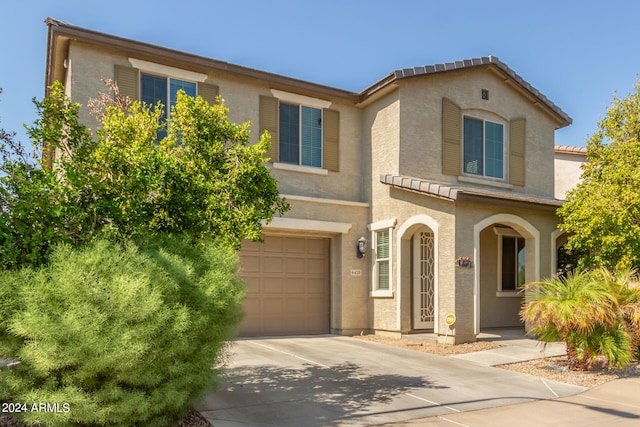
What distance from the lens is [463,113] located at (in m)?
14.0

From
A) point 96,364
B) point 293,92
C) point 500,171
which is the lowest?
point 96,364

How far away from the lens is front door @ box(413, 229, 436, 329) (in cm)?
1319

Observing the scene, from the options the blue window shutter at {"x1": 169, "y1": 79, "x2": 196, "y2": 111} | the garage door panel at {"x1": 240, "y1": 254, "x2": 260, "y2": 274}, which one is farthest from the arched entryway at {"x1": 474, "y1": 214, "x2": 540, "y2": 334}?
the blue window shutter at {"x1": 169, "y1": 79, "x2": 196, "y2": 111}

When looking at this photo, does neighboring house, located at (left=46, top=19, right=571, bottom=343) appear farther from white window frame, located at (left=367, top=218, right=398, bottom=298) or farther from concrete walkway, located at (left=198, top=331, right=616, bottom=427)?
concrete walkway, located at (left=198, top=331, right=616, bottom=427)

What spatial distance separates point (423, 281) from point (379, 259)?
4.29 feet

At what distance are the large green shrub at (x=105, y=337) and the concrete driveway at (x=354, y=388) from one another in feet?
3.72

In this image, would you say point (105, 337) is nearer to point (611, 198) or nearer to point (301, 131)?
point (301, 131)

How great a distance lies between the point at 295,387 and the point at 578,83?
11267mm

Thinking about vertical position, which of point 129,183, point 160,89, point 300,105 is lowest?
point 129,183

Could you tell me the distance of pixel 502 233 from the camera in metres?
14.9

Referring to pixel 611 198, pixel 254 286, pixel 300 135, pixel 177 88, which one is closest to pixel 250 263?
pixel 254 286

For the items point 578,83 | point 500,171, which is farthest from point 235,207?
point 578,83

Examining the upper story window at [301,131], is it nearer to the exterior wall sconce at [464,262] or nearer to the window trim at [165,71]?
the window trim at [165,71]

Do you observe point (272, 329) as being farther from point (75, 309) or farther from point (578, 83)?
point (578, 83)
